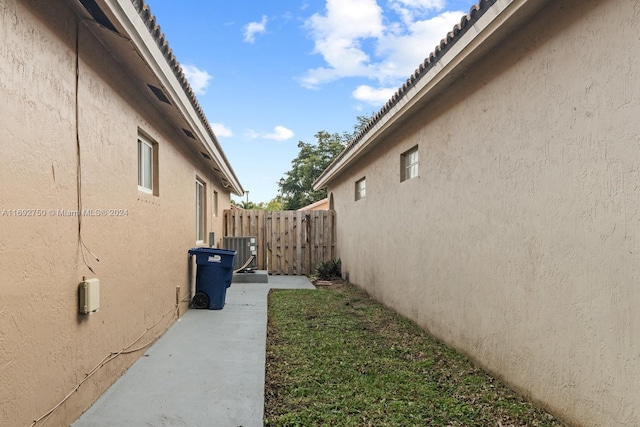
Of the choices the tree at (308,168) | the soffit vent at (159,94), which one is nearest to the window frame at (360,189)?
the soffit vent at (159,94)

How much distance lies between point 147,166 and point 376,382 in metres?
4.07

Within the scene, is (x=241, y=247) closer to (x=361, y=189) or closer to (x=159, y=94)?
(x=361, y=189)

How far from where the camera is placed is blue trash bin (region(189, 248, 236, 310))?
24.5 feet

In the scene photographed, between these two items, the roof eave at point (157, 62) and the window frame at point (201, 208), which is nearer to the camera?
the roof eave at point (157, 62)

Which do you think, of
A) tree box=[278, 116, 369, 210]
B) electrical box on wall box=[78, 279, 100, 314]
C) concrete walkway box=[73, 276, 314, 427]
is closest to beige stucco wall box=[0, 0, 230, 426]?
electrical box on wall box=[78, 279, 100, 314]

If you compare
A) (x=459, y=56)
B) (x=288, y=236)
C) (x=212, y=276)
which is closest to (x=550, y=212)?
(x=459, y=56)

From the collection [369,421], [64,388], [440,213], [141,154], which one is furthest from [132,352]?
[440,213]

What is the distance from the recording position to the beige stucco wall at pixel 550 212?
105 inches

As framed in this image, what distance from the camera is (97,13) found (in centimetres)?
322

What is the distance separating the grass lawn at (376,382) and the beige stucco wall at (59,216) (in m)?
1.60

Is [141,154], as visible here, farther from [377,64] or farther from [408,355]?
[377,64]

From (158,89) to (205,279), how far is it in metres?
3.79

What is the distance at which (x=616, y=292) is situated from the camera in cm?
270

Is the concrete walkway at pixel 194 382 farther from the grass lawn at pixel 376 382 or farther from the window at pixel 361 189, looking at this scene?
the window at pixel 361 189
